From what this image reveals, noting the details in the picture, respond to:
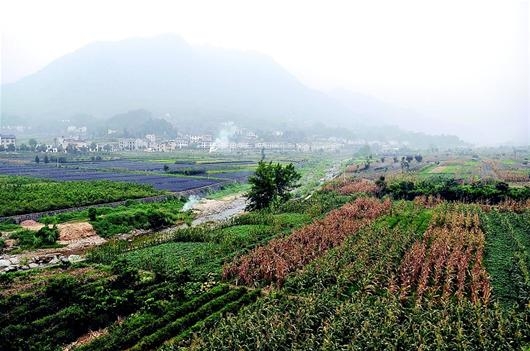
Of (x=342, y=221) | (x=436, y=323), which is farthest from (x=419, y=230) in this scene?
(x=436, y=323)

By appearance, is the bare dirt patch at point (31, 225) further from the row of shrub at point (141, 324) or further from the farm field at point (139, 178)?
the farm field at point (139, 178)

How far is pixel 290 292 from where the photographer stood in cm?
1853

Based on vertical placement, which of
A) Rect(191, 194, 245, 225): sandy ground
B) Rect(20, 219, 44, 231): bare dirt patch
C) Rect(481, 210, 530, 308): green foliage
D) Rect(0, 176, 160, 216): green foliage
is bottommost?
Rect(191, 194, 245, 225): sandy ground

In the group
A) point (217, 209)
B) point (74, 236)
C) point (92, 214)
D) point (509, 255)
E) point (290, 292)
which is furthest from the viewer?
point (217, 209)

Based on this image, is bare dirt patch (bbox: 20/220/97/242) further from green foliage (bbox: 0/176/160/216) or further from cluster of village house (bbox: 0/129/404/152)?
cluster of village house (bbox: 0/129/404/152)

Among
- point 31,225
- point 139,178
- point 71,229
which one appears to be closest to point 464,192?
point 71,229

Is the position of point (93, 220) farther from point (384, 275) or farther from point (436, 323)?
point (436, 323)

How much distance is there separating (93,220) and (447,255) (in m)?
23.7

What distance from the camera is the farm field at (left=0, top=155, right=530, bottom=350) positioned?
45.8ft

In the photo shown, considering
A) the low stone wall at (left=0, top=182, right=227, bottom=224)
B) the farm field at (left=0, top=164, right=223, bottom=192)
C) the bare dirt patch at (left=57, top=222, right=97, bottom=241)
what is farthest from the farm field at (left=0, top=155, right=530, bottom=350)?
the farm field at (left=0, top=164, right=223, bottom=192)

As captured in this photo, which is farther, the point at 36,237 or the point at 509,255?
the point at 36,237

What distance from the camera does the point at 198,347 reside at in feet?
43.6

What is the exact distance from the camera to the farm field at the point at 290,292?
13961 mm

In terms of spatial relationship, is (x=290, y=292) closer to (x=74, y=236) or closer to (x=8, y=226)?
(x=74, y=236)
